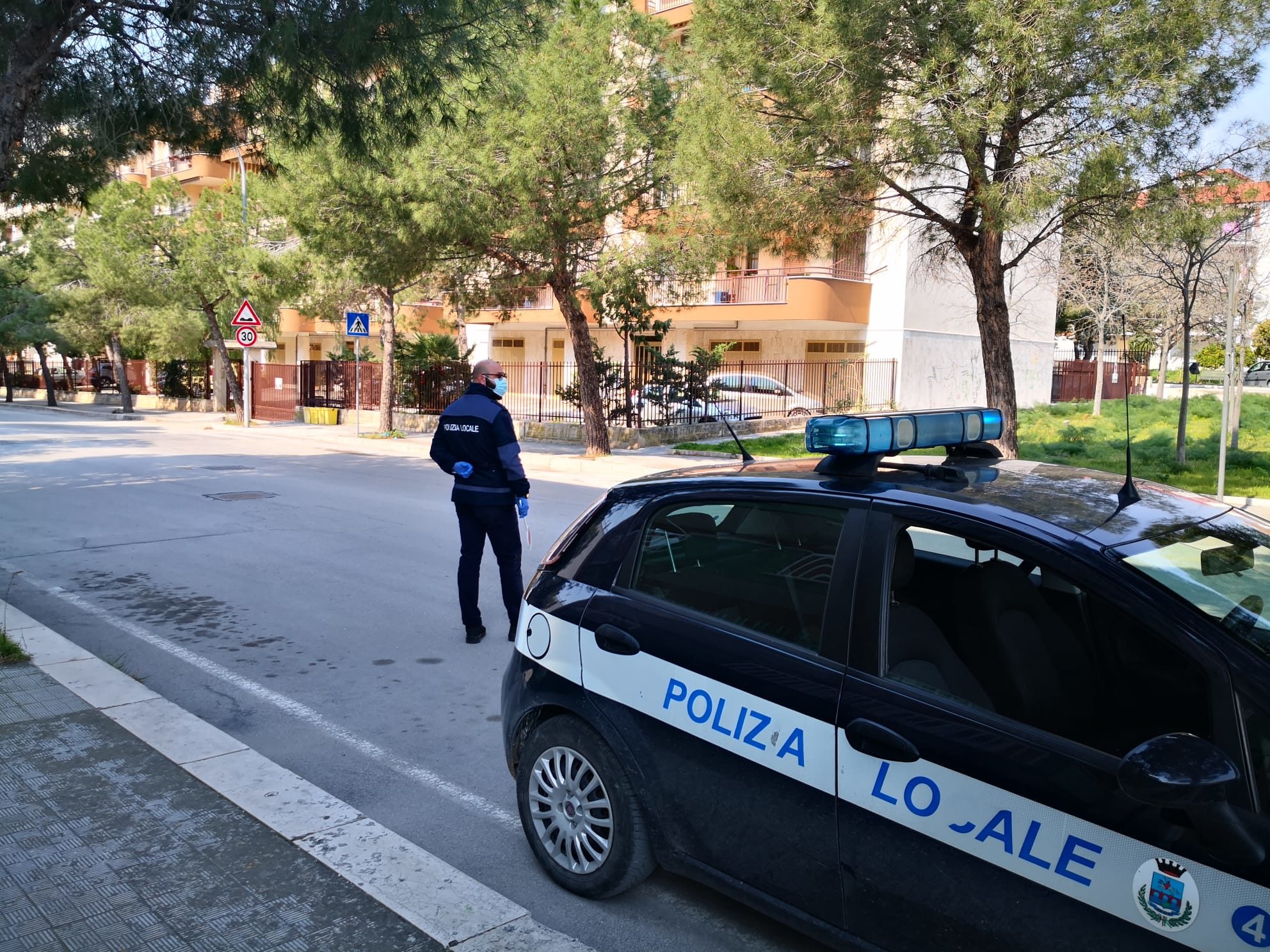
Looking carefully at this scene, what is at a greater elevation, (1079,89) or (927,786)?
(1079,89)

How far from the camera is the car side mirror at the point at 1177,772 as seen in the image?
80.0 inches

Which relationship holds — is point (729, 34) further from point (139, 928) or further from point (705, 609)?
point (139, 928)

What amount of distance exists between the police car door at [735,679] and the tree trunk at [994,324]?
1077cm

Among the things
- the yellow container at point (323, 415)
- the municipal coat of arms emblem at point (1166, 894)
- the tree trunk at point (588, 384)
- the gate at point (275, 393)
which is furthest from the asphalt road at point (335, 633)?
the gate at point (275, 393)

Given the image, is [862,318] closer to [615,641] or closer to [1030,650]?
[615,641]

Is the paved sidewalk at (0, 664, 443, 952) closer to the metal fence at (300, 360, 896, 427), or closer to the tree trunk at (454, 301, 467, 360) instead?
the metal fence at (300, 360, 896, 427)

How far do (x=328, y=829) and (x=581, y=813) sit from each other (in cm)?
108

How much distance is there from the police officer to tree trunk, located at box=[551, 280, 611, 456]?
1261 cm

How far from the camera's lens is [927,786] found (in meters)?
2.53

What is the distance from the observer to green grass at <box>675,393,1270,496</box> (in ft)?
47.8

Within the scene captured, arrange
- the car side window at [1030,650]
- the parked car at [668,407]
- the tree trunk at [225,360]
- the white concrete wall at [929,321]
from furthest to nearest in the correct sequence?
the tree trunk at [225,360], the white concrete wall at [929,321], the parked car at [668,407], the car side window at [1030,650]

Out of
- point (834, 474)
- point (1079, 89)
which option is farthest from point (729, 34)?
point (834, 474)

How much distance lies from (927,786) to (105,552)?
9.14 metres

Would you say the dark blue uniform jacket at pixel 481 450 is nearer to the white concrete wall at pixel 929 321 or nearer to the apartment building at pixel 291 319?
the white concrete wall at pixel 929 321
